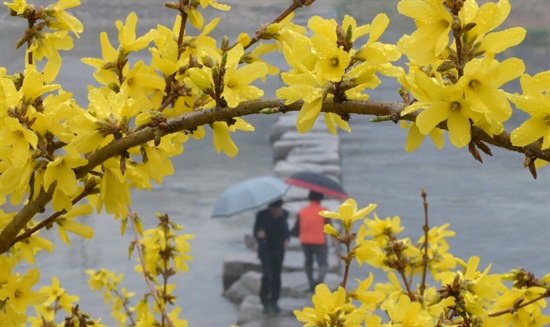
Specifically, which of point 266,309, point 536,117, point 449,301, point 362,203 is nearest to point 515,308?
point 449,301

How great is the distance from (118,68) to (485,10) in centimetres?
44

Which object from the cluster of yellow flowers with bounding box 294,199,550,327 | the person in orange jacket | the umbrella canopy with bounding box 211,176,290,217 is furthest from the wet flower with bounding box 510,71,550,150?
the umbrella canopy with bounding box 211,176,290,217

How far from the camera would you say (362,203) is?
5184mm

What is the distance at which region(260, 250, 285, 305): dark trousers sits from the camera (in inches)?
151

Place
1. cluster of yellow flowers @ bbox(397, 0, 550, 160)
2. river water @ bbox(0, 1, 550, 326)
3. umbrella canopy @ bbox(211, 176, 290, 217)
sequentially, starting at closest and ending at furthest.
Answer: cluster of yellow flowers @ bbox(397, 0, 550, 160)
umbrella canopy @ bbox(211, 176, 290, 217)
river water @ bbox(0, 1, 550, 326)

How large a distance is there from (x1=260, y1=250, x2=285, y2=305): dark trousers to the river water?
8.6 inches

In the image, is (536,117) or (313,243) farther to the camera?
(313,243)

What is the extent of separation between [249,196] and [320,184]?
15.1 inches

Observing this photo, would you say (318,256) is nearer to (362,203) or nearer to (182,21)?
(362,203)

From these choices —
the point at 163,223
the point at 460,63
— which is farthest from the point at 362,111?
the point at 163,223

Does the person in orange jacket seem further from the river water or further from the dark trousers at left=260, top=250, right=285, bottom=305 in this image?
the river water

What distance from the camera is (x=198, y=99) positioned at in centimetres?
83

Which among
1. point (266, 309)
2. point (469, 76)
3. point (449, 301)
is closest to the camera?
point (469, 76)

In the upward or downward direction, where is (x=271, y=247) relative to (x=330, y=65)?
downward
